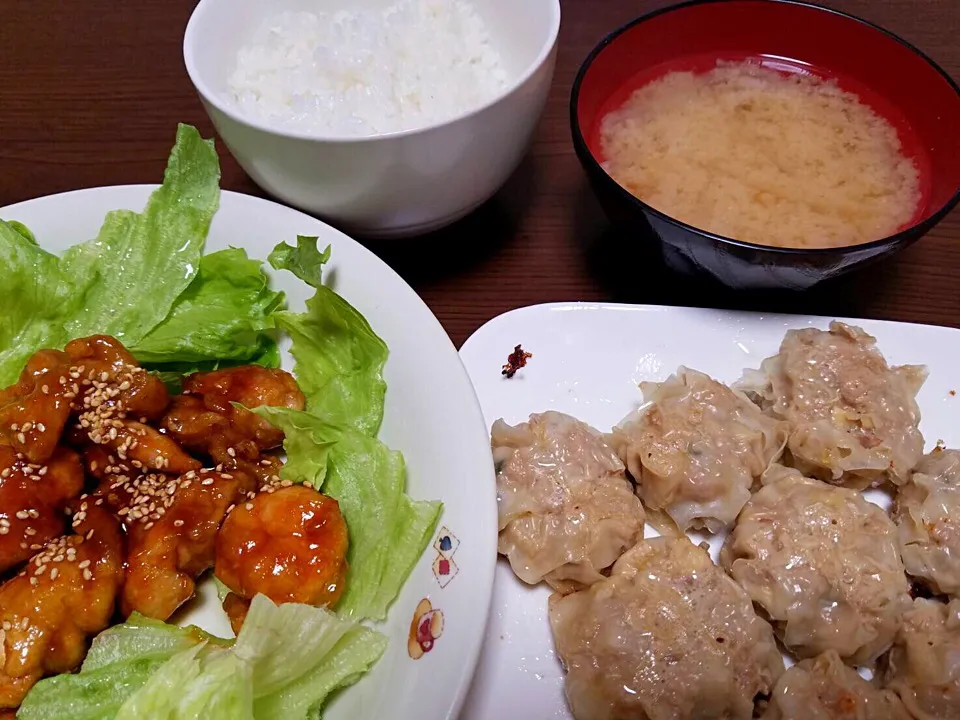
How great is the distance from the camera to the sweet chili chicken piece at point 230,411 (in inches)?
66.1

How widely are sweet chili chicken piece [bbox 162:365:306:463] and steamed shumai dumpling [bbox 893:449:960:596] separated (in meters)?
1.45

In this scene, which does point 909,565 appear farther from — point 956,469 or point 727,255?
point 727,255

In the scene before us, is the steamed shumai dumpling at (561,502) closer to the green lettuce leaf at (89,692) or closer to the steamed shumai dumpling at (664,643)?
the steamed shumai dumpling at (664,643)

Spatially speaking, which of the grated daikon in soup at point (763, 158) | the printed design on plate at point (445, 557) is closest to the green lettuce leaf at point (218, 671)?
the printed design on plate at point (445, 557)

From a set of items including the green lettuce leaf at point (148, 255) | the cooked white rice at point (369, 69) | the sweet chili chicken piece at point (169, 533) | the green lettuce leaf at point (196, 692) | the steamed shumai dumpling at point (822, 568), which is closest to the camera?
the green lettuce leaf at point (196, 692)

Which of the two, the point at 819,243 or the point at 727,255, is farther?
the point at 819,243

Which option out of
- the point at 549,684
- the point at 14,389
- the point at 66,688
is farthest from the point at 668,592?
the point at 14,389

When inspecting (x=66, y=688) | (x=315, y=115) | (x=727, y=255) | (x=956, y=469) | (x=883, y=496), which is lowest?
(x=883, y=496)

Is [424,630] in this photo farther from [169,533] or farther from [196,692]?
[169,533]

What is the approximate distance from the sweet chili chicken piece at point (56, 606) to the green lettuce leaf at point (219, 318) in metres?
0.48

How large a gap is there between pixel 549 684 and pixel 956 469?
109cm

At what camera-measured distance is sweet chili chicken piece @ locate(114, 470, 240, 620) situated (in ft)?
4.82

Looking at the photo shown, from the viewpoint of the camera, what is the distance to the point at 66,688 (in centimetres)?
137

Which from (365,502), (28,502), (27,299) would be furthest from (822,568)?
(27,299)
